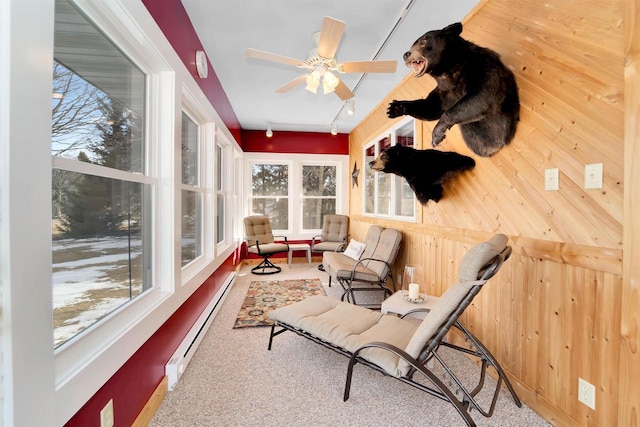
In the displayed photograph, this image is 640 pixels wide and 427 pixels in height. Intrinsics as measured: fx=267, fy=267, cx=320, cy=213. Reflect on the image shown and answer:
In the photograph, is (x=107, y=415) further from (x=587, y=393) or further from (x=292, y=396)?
(x=587, y=393)

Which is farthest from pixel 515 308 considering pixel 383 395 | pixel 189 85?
pixel 189 85

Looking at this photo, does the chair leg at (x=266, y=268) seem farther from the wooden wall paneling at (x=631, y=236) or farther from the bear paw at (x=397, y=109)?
the wooden wall paneling at (x=631, y=236)

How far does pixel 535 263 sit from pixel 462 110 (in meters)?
1.08

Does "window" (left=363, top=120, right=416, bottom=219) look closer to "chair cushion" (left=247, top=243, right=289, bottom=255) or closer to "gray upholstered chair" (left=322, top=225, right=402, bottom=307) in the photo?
"gray upholstered chair" (left=322, top=225, right=402, bottom=307)

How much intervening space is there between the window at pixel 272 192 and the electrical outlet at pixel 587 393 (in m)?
5.11

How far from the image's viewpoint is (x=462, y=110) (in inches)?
69.0

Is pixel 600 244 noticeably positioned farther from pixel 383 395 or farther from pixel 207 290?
pixel 207 290

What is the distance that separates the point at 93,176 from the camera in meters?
1.25

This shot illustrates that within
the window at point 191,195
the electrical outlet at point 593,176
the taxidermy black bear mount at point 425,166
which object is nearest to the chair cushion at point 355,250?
the taxidermy black bear mount at point 425,166

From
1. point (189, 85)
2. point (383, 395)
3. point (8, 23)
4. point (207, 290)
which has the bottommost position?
point (383, 395)

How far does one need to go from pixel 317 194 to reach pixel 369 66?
3960 mm

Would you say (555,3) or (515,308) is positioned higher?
(555,3)

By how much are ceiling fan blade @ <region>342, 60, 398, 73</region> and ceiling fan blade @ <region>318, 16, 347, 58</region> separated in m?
0.21

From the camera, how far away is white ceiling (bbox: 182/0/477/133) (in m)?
2.10
